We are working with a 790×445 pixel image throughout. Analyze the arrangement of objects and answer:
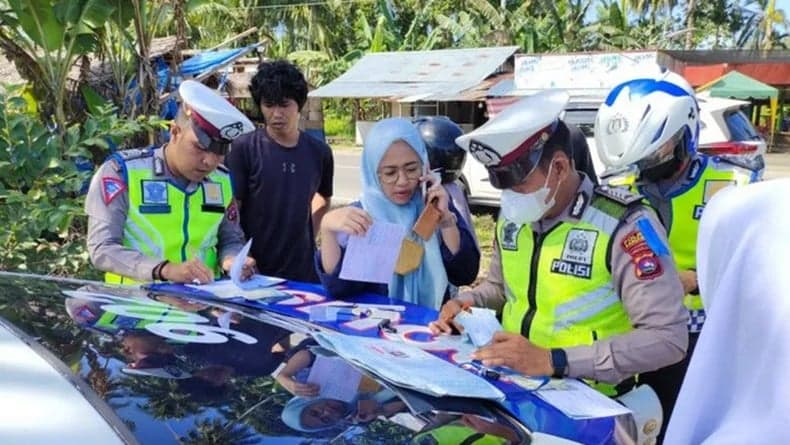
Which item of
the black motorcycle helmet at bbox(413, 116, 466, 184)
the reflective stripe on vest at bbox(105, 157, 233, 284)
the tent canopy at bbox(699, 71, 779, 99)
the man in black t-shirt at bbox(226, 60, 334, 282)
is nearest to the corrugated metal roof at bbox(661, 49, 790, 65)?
the tent canopy at bbox(699, 71, 779, 99)

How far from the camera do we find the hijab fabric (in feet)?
7.84

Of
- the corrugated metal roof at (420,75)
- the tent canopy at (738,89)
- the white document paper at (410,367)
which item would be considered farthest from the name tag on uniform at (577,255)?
the tent canopy at (738,89)

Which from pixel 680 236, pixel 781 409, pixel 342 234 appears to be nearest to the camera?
pixel 781 409

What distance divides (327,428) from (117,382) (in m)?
0.38

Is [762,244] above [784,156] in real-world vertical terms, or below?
above

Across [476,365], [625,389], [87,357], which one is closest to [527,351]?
[476,365]

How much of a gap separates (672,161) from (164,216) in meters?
1.84

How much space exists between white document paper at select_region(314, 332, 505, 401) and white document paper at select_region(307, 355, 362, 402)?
2.0 inches

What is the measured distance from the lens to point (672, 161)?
2.59 m

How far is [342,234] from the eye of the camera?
238 centimetres

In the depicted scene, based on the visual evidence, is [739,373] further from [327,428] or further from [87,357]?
[87,357]

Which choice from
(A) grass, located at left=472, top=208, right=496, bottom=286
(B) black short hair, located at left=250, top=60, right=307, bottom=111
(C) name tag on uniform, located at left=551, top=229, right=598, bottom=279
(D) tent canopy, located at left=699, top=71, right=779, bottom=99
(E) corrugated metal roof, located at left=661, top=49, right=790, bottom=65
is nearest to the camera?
(C) name tag on uniform, located at left=551, top=229, right=598, bottom=279

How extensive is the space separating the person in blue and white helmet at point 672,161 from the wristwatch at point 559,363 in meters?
0.98

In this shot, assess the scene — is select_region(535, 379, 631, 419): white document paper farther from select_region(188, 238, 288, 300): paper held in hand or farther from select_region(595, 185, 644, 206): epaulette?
select_region(188, 238, 288, 300): paper held in hand
